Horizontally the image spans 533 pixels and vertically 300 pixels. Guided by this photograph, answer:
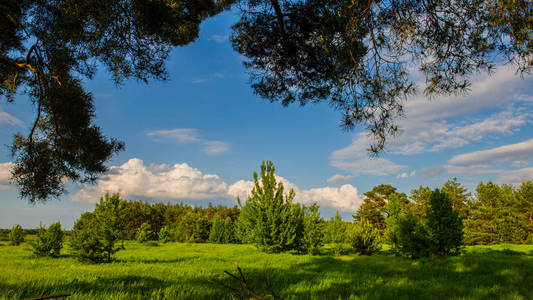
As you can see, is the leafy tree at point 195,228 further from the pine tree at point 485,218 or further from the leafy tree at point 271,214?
the pine tree at point 485,218

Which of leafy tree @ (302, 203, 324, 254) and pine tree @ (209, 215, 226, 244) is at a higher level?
leafy tree @ (302, 203, 324, 254)

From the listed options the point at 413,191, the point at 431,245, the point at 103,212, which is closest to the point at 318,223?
the point at 431,245

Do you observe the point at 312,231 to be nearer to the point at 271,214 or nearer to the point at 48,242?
the point at 271,214

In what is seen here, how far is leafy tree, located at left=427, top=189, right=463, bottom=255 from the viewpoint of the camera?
Answer: 14.6 metres

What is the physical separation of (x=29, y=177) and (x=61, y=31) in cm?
304

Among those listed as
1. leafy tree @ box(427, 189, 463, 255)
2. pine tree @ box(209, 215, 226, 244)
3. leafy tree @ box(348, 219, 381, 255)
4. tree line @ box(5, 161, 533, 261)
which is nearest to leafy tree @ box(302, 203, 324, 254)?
tree line @ box(5, 161, 533, 261)

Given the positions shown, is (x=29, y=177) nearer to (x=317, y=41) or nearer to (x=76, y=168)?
(x=76, y=168)

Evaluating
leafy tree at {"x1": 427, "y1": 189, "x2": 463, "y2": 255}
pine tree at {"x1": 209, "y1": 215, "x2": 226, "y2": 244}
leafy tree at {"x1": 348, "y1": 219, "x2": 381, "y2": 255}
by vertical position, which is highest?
leafy tree at {"x1": 427, "y1": 189, "x2": 463, "y2": 255}

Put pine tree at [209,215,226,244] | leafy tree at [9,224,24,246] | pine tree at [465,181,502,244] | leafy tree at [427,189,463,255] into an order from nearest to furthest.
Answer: leafy tree at [427,189,463,255], leafy tree at [9,224,24,246], pine tree at [465,181,502,244], pine tree at [209,215,226,244]

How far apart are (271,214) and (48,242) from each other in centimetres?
1352

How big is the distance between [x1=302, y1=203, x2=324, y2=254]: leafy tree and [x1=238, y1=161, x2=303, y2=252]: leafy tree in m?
1.48

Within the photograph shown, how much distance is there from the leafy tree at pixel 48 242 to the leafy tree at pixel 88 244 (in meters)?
4.86

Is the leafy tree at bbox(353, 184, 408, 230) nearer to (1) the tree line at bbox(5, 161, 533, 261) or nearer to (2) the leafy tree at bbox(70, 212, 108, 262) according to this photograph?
(1) the tree line at bbox(5, 161, 533, 261)

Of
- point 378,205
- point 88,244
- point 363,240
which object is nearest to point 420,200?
point 378,205
